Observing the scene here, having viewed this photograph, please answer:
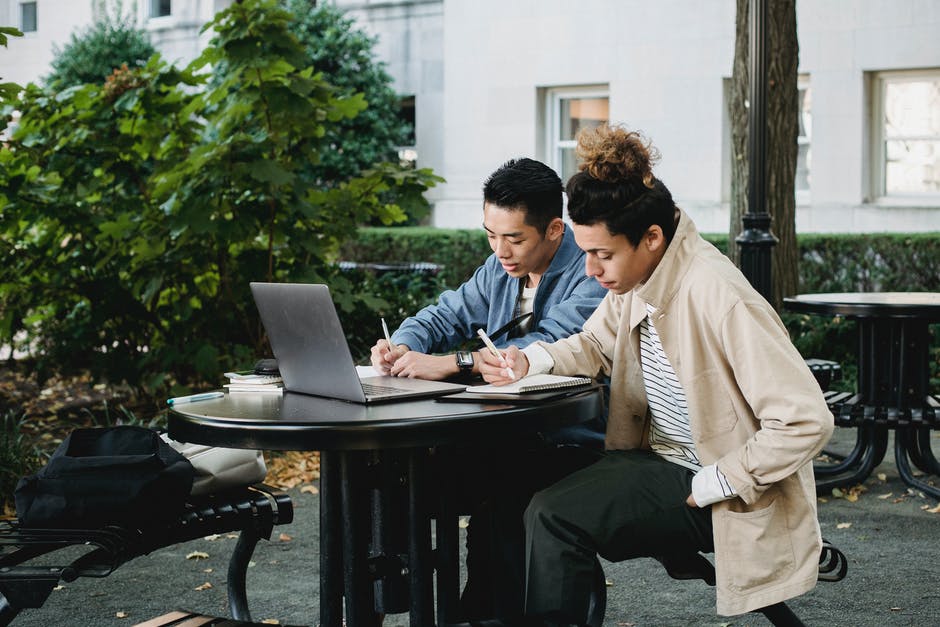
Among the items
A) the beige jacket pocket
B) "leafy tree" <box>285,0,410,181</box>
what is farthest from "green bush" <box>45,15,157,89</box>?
the beige jacket pocket

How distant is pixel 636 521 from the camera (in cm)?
329

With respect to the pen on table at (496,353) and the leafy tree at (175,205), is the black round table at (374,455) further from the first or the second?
the leafy tree at (175,205)

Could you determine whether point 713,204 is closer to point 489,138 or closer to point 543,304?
point 489,138

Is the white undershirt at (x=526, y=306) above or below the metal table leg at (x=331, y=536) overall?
above

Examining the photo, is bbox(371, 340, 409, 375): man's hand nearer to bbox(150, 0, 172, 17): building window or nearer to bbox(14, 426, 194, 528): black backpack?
bbox(14, 426, 194, 528): black backpack

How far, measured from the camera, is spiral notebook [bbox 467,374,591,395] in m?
3.37

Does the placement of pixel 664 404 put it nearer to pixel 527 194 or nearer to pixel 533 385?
pixel 533 385

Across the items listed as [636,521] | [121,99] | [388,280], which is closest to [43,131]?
[121,99]

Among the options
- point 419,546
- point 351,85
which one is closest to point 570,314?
point 419,546

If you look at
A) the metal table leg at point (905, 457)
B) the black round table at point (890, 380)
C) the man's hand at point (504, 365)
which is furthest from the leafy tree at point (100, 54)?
the man's hand at point (504, 365)

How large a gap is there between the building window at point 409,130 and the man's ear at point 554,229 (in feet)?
45.3

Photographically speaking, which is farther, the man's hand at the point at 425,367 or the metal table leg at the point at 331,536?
the man's hand at the point at 425,367

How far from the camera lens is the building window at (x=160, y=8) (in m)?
23.0

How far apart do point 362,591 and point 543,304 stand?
147cm
